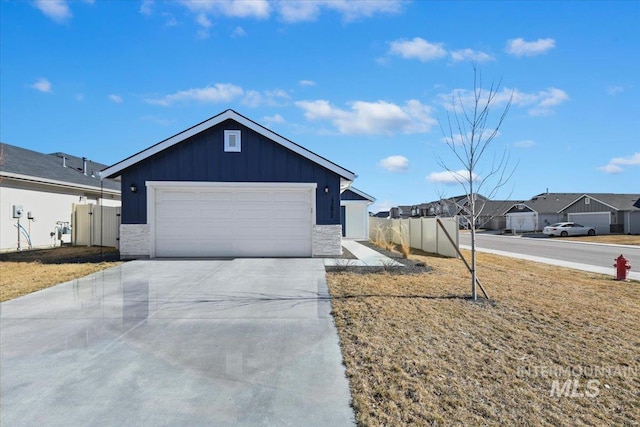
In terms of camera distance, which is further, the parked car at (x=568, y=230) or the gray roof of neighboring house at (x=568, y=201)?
the gray roof of neighboring house at (x=568, y=201)

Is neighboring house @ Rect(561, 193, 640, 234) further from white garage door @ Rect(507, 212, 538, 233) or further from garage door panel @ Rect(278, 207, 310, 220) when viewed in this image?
garage door panel @ Rect(278, 207, 310, 220)

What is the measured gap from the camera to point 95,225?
14.9 meters

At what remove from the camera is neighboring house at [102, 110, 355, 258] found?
444 inches

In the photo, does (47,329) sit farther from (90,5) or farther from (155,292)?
(90,5)

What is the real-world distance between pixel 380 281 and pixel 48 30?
11.9m

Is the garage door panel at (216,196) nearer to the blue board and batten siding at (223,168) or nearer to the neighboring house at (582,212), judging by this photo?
the blue board and batten siding at (223,168)

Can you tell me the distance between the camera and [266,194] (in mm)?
11680

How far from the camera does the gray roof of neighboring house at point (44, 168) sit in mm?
14062

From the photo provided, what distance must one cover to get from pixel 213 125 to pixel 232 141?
784 millimetres

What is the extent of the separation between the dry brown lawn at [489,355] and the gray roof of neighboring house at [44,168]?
14.8 metres

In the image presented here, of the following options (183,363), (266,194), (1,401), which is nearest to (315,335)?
(183,363)

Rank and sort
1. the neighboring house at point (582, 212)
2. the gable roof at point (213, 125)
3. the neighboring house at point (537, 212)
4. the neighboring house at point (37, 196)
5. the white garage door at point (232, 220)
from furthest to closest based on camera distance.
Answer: the neighboring house at point (537, 212) < the neighboring house at point (582, 212) < the neighboring house at point (37, 196) < the white garage door at point (232, 220) < the gable roof at point (213, 125)

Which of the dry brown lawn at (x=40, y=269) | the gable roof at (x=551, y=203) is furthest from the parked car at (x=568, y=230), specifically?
the dry brown lawn at (x=40, y=269)

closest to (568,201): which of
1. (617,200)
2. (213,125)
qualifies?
(617,200)
